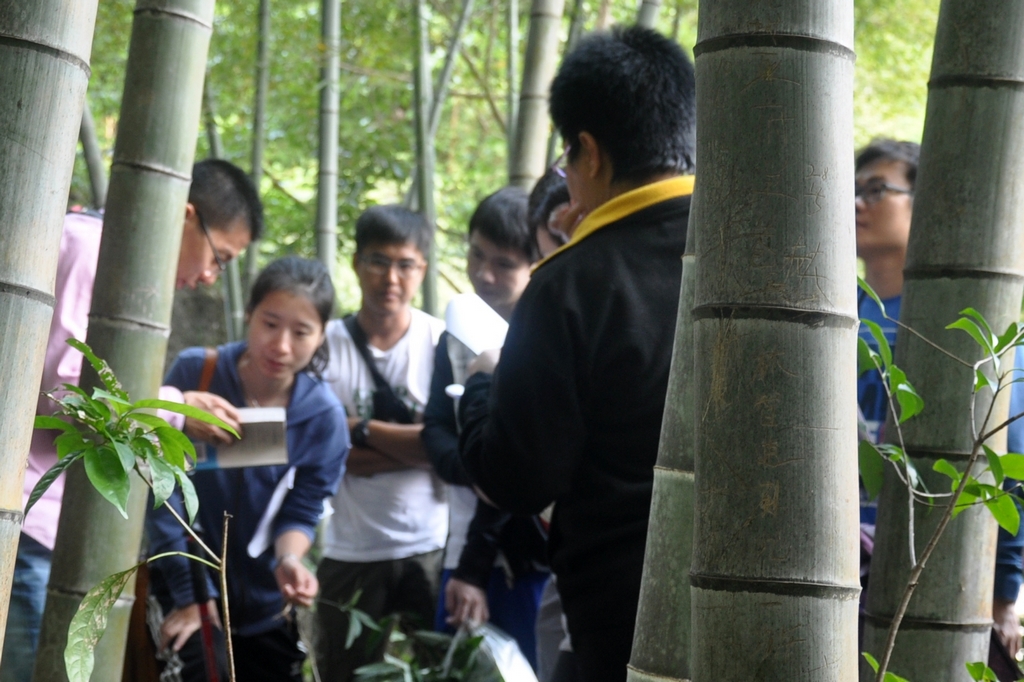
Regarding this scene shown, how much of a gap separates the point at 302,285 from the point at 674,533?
6.55ft

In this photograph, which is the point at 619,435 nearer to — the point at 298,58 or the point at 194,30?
the point at 194,30

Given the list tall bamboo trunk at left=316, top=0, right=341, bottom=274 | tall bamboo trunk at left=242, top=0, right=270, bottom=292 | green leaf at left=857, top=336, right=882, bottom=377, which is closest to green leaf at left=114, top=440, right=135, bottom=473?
green leaf at left=857, top=336, right=882, bottom=377

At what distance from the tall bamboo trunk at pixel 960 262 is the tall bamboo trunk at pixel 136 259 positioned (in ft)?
3.23

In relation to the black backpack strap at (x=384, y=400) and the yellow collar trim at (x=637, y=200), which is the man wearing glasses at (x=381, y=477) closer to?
the black backpack strap at (x=384, y=400)

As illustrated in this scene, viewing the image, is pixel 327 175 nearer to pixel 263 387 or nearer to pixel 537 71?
pixel 537 71

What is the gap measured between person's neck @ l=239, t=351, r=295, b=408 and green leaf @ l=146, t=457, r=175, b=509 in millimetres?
1853

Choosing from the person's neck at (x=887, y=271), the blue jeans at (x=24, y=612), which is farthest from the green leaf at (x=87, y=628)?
the person's neck at (x=887, y=271)

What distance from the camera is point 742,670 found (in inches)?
33.7

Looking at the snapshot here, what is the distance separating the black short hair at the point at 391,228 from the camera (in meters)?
3.33

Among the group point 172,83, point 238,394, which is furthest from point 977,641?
point 238,394

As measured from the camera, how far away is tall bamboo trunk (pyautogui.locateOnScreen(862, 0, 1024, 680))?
4.17 feet

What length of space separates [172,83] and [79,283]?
2.45ft

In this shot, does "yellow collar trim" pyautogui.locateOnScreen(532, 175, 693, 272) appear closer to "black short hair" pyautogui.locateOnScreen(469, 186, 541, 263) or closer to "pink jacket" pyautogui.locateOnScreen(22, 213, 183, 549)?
"pink jacket" pyautogui.locateOnScreen(22, 213, 183, 549)

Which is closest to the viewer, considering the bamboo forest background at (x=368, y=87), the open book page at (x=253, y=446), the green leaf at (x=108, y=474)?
the green leaf at (x=108, y=474)
